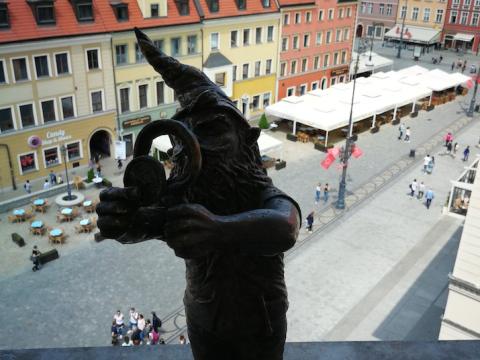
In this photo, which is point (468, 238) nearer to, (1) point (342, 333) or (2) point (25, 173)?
(1) point (342, 333)

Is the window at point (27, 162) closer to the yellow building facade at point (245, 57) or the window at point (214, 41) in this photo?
the yellow building facade at point (245, 57)

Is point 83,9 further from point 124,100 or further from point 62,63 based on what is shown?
point 124,100

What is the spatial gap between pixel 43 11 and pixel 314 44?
25.0m

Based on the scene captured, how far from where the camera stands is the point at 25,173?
29172mm

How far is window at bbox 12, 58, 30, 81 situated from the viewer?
27.0 m

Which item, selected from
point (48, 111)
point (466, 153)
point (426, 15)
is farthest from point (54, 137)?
point (426, 15)

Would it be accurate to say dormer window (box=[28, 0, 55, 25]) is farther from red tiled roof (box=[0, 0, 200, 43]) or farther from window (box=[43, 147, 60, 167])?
window (box=[43, 147, 60, 167])

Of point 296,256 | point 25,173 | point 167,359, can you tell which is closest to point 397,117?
point 296,256

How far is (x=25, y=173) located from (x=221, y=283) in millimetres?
27686

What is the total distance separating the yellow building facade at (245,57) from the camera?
36688mm

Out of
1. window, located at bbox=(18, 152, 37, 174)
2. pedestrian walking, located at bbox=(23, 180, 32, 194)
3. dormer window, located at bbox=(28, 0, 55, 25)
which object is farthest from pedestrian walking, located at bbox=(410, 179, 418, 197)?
dormer window, located at bbox=(28, 0, 55, 25)

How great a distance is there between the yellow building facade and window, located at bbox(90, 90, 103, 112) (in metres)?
8.18

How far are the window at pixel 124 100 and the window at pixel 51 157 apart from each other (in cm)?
472

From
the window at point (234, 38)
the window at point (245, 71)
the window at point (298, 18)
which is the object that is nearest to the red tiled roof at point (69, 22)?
the window at point (234, 38)
